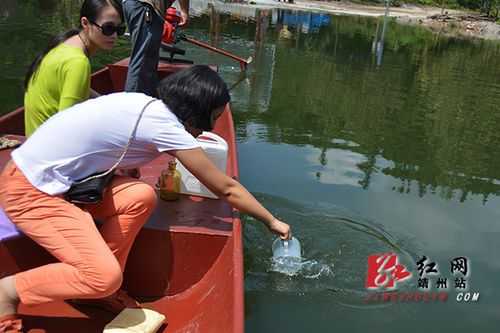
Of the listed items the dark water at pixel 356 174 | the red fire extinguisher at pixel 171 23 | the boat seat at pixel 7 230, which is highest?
the red fire extinguisher at pixel 171 23

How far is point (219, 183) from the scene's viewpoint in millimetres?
2227

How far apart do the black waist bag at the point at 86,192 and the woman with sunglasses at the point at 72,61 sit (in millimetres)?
608

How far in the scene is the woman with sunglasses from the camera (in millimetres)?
2613

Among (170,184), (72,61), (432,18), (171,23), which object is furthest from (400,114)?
(432,18)

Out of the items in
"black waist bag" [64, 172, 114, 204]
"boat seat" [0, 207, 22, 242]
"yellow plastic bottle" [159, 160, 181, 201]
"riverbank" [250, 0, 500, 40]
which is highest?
"riverbank" [250, 0, 500, 40]

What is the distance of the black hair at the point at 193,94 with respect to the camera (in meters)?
2.17

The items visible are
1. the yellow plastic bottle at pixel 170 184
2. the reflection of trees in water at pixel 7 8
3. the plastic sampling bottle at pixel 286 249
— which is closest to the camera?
the yellow plastic bottle at pixel 170 184

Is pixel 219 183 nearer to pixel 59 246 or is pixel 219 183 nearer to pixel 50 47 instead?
pixel 59 246

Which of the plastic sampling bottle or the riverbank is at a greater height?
the riverbank

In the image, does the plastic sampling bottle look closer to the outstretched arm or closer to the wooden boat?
the wooden boat

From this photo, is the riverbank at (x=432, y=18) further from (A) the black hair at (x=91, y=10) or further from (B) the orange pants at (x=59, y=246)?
(B) the orange pants at (x=59, y=246)

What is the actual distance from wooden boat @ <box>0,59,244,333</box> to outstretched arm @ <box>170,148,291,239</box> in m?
0.26

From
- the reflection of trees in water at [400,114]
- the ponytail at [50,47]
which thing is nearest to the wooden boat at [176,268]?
the ponytail at [50,47]

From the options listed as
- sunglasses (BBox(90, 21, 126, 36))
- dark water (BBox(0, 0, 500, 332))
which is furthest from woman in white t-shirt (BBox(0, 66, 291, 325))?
dark water (BBox(0, 0, 500, 332))
